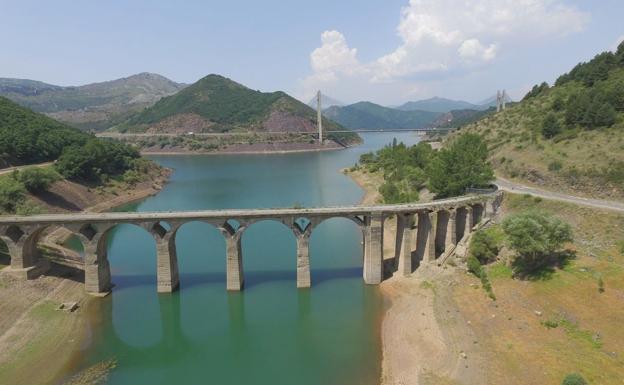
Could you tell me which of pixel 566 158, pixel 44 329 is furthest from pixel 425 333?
pixel 566 158

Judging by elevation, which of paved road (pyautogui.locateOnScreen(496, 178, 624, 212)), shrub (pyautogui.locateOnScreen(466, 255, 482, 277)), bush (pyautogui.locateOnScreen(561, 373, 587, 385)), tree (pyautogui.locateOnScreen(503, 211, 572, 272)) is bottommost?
bush (pyautogui.locateOnScreen(561, 373, 587, 385))

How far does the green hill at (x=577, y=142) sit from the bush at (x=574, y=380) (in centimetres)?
3104

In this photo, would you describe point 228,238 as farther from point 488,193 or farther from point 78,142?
point 78,142

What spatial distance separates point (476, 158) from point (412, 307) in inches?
988

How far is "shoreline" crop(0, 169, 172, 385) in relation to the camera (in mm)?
27516

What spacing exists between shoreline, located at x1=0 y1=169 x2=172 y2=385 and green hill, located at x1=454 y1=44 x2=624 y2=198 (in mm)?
54109

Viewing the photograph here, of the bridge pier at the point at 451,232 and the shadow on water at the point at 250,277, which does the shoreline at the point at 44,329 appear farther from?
the bridge pier at the point at 451,232

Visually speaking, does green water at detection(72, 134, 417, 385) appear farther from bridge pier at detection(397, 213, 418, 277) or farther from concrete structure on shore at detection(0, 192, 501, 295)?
bridge pier at detection(397, 213, 418, 277)

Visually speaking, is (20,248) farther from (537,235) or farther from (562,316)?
(537,235)

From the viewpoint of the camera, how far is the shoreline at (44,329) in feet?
90.3

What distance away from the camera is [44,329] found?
32.1m

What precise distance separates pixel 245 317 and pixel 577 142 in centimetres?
5033

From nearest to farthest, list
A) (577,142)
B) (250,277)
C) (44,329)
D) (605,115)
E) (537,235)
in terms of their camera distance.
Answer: (44,329) < (537,235) < (250,277) < (605,115) < (577,142)

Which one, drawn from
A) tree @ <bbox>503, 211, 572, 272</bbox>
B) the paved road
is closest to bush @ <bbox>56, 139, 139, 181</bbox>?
the paved road
